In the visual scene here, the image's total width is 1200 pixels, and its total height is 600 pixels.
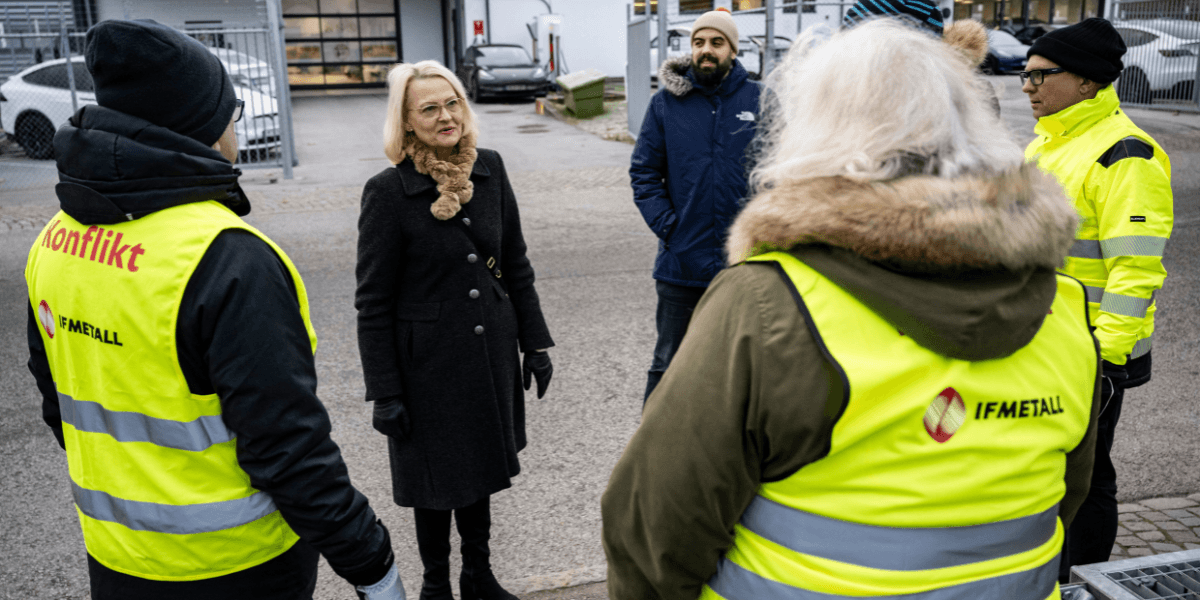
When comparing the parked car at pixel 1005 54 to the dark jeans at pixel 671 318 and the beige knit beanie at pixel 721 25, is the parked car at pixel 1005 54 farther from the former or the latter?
the dark jeans at pixel 671 318

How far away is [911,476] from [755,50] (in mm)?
16691

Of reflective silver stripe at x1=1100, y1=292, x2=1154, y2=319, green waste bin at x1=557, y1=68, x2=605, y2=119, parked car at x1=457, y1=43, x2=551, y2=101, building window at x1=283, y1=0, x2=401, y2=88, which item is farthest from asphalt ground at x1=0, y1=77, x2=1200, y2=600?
building window at x1=283, y1=0, x2=401, y2=88

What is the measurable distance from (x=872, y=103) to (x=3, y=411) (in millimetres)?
5177

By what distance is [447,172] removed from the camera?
9.81ft

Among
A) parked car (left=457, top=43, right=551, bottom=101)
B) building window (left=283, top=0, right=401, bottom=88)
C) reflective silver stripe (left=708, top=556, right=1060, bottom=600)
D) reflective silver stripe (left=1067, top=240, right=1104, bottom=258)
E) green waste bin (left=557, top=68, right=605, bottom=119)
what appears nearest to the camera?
reflective silver stripe (left=708, top=556, right=1060, bottom=600)

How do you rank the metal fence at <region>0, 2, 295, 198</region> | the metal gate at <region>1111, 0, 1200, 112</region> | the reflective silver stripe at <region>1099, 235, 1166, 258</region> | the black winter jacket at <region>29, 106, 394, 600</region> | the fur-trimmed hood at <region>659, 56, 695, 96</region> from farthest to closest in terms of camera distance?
the metal gate at <region>1111, 0, 1200, 112</region> → the metal fence at <region>0, 2, 295, 198</region> → the fur-trimmed hood at <region>659, 56, 695, 96</region> → the reflective silver stripe at <region>1099, 235, 1166, 258</region> → the black winter jacket at <region>29, 106, 394, 600</region>

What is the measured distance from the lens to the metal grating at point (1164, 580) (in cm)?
214

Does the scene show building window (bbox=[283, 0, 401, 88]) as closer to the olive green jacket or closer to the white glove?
the white glove

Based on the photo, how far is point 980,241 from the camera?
50.1 inches

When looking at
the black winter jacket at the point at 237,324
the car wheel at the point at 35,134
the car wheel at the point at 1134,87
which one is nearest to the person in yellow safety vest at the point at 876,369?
the black winter jacket at the point at 237,324

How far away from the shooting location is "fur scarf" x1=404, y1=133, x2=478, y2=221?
9.71ft

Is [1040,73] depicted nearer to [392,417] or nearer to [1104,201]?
[1104,201]

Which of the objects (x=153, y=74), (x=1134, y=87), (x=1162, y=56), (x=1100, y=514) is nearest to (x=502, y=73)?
(x=1134, y=87)

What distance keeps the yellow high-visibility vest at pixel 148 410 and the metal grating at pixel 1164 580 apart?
192 cm
